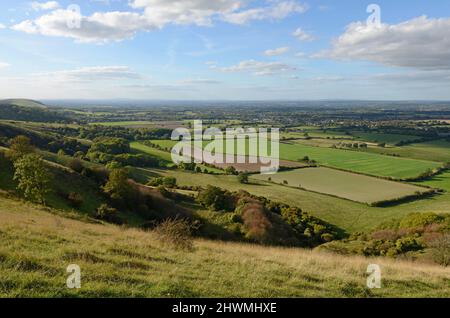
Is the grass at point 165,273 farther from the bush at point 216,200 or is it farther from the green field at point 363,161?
the green field at point 363,161

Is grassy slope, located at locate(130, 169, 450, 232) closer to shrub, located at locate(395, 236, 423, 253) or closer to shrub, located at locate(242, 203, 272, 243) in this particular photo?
shrub, located at locate(242, 203, 272, 243)

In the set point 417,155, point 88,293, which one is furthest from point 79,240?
point 417,155

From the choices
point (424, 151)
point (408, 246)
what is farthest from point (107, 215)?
point (424, 151)

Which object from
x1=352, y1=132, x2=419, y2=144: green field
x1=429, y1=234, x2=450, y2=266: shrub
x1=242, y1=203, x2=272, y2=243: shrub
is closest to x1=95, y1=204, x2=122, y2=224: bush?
x1=242, y1=203, x2=272, y2=243: shrub

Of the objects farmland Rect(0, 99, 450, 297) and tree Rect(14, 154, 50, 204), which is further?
tree Rect(14, 154, 50, 204)

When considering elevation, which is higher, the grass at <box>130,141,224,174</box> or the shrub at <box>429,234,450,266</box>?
the shrub at <box>429,234,450,266</box>

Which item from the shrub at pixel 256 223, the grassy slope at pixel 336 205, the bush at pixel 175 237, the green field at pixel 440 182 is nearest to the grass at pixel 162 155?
the grassy slope at pixel 336 205
